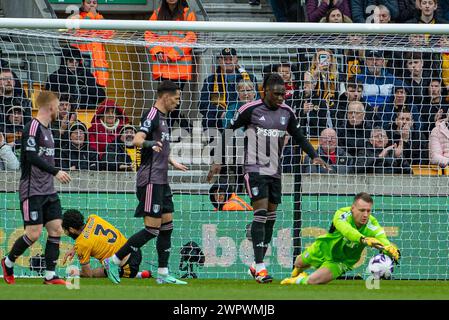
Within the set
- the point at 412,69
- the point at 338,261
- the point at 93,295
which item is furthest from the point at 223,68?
the point at 93,295

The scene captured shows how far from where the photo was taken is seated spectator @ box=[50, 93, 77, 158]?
13760mm

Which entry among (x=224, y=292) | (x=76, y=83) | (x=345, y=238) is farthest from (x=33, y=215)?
(x=345, y=238)

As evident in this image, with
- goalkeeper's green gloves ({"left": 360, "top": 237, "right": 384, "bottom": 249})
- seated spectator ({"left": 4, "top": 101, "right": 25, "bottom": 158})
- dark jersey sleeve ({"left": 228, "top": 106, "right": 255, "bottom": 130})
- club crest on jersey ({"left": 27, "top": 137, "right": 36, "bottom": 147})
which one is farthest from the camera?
seated spectator ({"left": 4, "top": 101, "right": 25, "bottom": 158})

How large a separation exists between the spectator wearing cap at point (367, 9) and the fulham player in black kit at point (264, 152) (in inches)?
189

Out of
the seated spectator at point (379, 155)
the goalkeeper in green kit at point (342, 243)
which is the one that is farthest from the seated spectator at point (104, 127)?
the seated spectator at point (379, 155)

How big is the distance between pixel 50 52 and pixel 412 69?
467cm

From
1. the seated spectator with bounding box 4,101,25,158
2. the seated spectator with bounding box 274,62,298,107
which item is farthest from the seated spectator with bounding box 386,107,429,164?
the seated spectator with bounding box 4,101,25,158

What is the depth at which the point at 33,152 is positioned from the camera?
1102cm

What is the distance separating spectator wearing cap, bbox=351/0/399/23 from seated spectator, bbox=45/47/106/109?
14.6 ft

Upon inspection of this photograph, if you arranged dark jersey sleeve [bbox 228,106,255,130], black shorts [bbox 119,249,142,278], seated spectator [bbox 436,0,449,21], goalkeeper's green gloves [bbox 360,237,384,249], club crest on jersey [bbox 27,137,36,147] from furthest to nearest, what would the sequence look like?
seated spectator [bbox 436,0,449,21], black shorts [bbox 119,249,142,278], dark jersey sleeve [bbox 228,106,255,130], club crest on jersey [bbox 27,137,36,147], goalkeeper's green gloves [bbox 360,237,384,249]

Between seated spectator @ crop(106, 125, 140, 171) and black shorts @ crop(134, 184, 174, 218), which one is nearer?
black shorts @ crop(134, 184, 174, 218)

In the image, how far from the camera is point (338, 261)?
12078 mm

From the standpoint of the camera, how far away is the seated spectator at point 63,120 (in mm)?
13760

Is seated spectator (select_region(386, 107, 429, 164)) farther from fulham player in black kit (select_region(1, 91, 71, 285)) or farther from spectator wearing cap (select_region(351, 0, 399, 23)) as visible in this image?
fulham player in black kit (select_region(1, 91, 71, 285))
